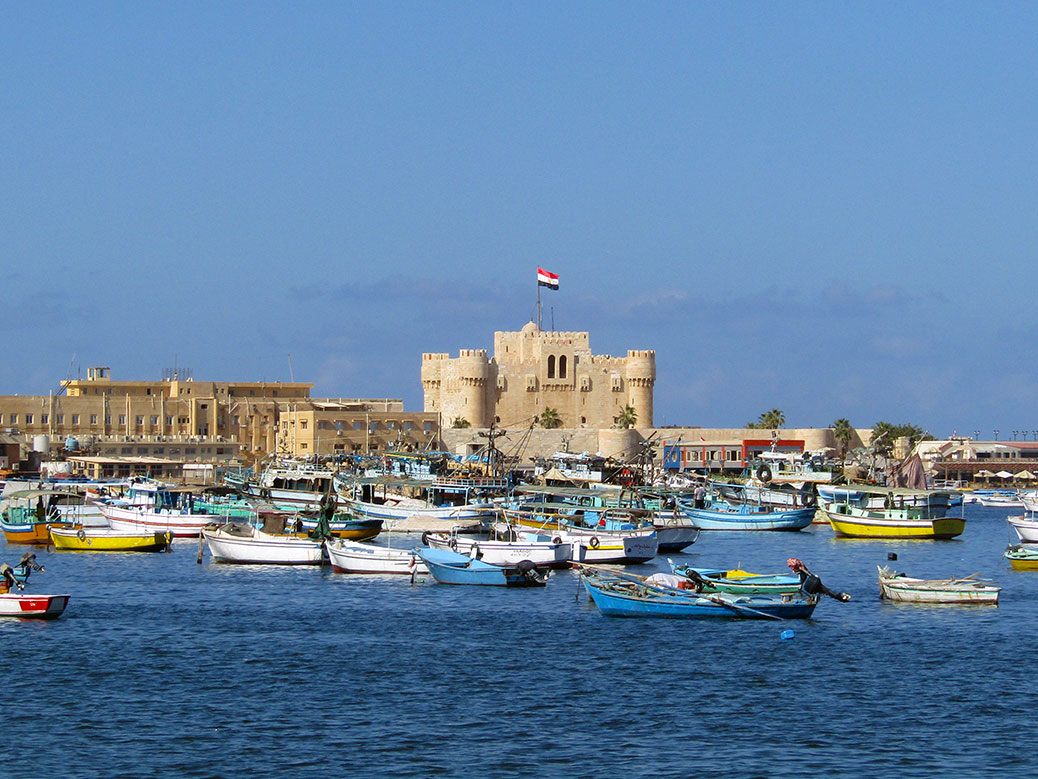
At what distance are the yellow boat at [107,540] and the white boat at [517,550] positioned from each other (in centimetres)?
1195

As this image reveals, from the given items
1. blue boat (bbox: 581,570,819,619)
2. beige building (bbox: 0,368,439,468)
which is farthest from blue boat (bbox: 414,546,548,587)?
beige building (bbox: 0,368,439,468)

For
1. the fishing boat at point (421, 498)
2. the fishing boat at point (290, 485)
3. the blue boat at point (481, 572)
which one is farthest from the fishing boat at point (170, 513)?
the blue boat at point (481, 572)

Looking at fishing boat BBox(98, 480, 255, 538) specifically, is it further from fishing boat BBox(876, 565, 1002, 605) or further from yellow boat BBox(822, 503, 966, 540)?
fishing boat BBox(876, 565, 1002, 605)

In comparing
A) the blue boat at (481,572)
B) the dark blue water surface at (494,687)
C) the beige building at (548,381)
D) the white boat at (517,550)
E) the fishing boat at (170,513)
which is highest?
the beige building at (548,381)

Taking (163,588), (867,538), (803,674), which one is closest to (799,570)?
(803,674)

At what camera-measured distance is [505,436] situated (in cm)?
12175

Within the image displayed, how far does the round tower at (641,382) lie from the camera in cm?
12825

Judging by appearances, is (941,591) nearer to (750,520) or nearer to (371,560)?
(371,560)

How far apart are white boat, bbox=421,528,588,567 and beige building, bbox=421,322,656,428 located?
245 feet

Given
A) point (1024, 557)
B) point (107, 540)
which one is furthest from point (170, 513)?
point (1024, 557)

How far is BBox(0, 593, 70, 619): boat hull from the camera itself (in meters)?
38.1

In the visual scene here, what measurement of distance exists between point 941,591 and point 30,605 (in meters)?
22.7

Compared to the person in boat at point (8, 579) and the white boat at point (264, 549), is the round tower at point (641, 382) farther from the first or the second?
the person in boat at point (8, 579)

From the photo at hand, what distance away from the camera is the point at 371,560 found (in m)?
49.4
